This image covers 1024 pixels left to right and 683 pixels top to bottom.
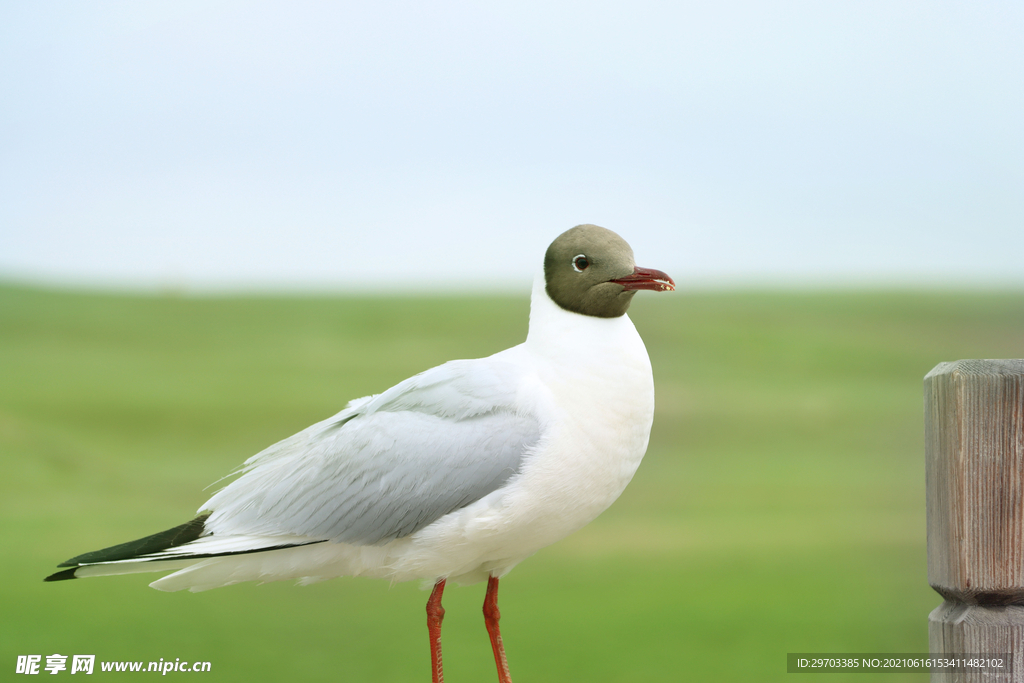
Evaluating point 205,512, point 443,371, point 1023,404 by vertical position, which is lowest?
point 205,512

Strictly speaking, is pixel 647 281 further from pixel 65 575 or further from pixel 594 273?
pixel 65 575

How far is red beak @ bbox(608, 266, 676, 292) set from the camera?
2.16m

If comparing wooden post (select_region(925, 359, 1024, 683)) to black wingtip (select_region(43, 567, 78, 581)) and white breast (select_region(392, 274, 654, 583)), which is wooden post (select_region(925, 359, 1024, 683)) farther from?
black wingtip (select_region(43, 567, 78, 581))

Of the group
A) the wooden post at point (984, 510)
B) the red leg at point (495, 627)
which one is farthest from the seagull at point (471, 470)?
the wooden post at point (984, 510)

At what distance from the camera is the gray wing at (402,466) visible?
7.29 feet

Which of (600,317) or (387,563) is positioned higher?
(600,317)

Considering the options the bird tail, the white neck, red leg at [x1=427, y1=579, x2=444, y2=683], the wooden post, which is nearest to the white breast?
the white neck

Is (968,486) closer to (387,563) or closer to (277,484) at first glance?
(387,563)

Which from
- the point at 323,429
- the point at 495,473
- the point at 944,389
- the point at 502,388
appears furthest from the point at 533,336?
the point at 944,389

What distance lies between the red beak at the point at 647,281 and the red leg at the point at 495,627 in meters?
1.01

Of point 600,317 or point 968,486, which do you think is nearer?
point 968,486

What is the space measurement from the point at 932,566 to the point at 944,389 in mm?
399

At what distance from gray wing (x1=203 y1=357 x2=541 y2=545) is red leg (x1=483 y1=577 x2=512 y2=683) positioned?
0.44 metres

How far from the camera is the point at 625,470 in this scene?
7.57 ft
